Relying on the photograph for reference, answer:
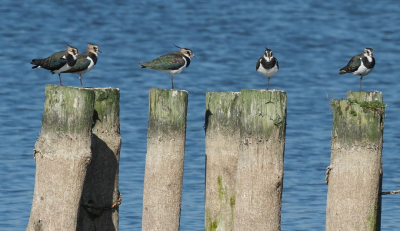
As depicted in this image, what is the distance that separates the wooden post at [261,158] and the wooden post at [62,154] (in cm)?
218

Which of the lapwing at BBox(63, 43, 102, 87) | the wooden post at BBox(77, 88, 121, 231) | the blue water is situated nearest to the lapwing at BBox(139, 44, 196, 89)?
the lapwing at BBox(63, 43, 102, 87)

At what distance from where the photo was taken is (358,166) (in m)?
11.0

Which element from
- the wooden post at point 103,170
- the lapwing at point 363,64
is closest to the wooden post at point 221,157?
the wooden post at point 103,170

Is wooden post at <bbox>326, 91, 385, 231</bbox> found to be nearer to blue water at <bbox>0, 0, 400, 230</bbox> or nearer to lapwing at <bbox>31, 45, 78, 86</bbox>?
blue water at <bbox>0, 0, 400, 230</bbox>

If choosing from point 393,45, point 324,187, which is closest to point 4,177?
point 324,187

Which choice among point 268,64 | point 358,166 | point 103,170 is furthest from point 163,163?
point 268,64

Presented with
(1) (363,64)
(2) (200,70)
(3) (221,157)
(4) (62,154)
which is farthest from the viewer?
(2) (200,70)

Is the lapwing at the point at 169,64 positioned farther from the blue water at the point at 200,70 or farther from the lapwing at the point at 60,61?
the blue water at the point at 200,70

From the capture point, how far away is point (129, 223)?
51.4 feet

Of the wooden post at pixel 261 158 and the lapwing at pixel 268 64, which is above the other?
the lapwing at pixel 268 64

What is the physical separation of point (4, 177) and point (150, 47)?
19.8 metres

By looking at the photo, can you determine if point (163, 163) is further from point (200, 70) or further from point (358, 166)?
point (200, 70)

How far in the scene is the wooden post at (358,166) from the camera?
1102cm

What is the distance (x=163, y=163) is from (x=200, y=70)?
21.6 metres
